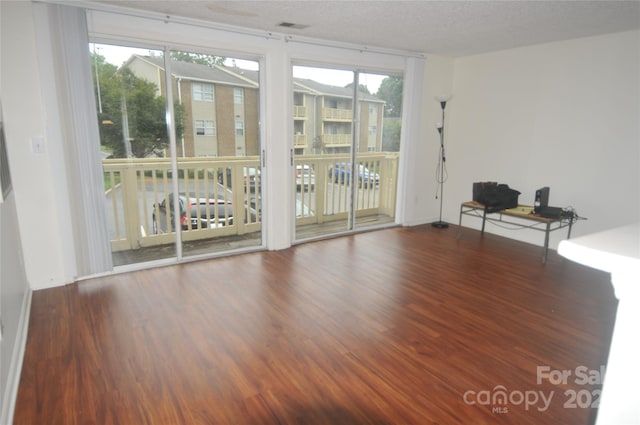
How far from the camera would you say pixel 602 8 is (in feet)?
9.18

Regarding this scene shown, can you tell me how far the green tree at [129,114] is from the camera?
304 centimetres

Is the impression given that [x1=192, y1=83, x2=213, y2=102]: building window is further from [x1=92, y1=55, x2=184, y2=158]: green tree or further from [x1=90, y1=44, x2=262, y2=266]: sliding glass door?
[x1=92, y1=55, x2=184, y2=158]: green tree

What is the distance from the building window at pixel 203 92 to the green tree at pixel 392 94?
2126 millimetres

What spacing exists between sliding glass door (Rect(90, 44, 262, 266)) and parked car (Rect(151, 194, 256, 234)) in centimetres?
1

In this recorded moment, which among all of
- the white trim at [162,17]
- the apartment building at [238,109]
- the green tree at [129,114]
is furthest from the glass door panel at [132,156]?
the white trim at [162,17]

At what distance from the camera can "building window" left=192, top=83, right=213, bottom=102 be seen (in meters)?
3.49

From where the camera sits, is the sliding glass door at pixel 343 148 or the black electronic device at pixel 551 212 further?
the sliding glass door at pixel 343 148

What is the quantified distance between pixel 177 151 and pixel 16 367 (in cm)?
210

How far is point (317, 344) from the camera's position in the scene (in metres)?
2.27

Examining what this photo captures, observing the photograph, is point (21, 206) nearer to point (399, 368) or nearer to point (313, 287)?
point (313, 287)

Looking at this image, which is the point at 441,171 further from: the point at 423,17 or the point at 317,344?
the point at 317,344

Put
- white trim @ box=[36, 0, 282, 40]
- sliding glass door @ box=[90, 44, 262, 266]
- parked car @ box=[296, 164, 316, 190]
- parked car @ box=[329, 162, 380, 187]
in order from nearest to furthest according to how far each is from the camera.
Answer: white trim @ box=[36, 0, 282, 40] → sliding glass door @ box=[90, 44, 262, 266] → parked car @ box=[296, 164, 316, 190] → parked car @ box=[329, 162, 380, 187]

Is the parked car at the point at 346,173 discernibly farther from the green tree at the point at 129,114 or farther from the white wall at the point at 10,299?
the white wall at the point at 10,299

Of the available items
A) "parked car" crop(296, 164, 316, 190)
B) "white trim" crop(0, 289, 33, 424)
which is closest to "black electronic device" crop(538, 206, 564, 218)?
"parked car" crop(296, 164, 316, 190)
